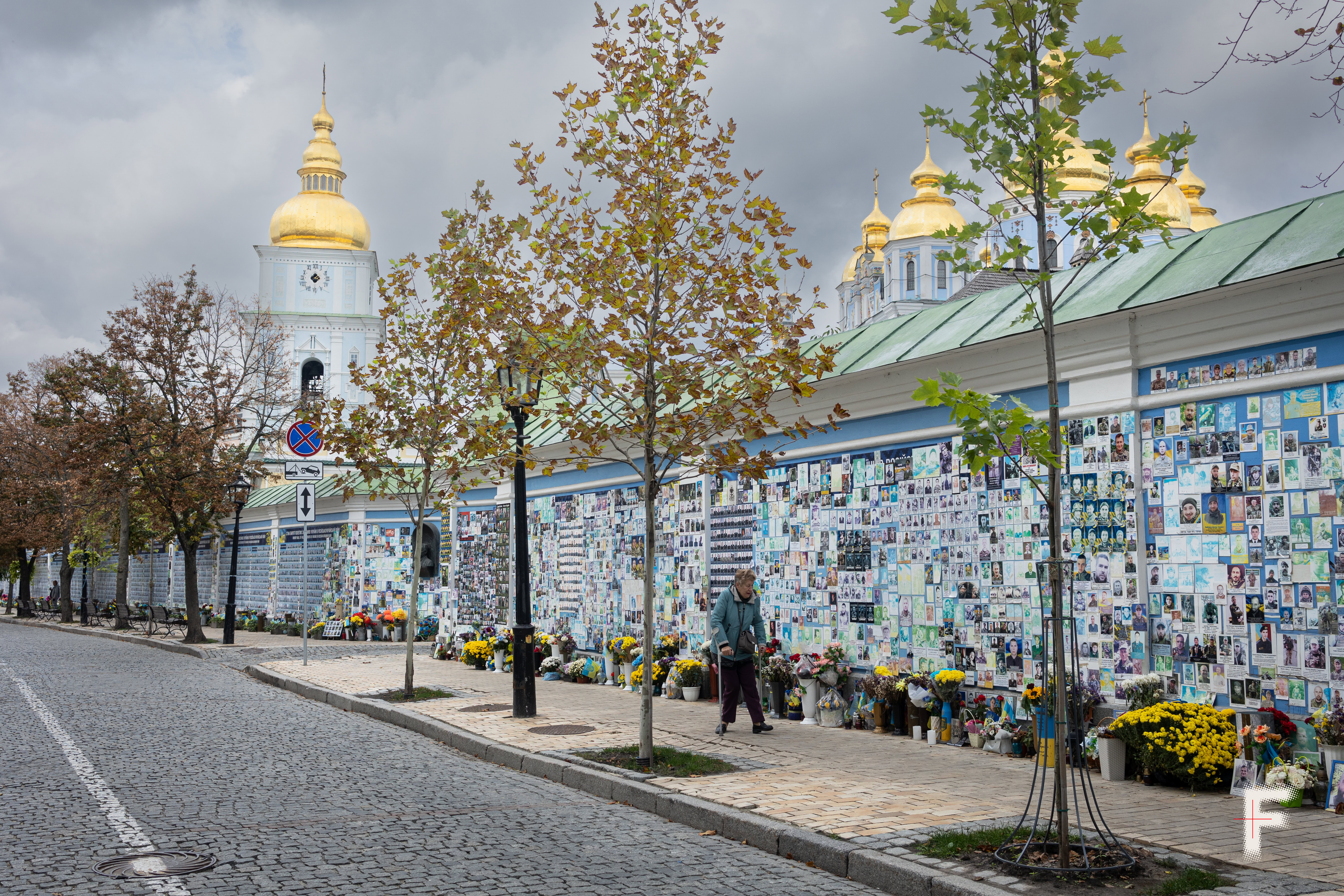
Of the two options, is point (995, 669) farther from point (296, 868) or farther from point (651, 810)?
point (296, 868)

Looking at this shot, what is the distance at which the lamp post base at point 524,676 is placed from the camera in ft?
41.2

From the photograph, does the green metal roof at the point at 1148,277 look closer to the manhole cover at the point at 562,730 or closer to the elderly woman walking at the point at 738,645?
the elderly woman walking at the point at 738,645

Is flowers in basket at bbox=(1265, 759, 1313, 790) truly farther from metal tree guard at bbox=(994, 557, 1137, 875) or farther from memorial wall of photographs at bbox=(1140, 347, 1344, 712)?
metal tree guard at bbox=(994, 557, 1137, 875)

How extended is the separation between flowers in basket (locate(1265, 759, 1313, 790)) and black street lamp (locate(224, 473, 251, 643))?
2385 centimetres

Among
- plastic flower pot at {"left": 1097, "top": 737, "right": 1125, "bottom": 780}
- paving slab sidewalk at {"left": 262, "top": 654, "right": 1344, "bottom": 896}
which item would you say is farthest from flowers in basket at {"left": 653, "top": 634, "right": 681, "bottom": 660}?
plastic flower pot at {"left": 1097, "top": 737, "right": 1125, "bottom": 780}

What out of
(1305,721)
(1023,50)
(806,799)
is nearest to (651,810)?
(806,799)

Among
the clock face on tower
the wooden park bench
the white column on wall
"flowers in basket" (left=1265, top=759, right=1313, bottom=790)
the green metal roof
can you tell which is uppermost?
the clock face on tower

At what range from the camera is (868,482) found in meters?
12.0

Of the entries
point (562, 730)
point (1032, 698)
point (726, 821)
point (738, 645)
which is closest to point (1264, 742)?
point (1032, 698)

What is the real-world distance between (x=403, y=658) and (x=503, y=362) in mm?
11396

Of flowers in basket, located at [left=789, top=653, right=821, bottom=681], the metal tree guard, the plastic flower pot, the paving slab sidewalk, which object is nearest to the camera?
the metal tree guard

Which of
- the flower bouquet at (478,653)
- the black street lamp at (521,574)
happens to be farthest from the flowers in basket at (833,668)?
the flower bouquet at (478,653)

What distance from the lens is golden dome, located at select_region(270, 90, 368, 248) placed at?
71000mm

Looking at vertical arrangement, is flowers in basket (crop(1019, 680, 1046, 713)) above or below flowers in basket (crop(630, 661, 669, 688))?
above
